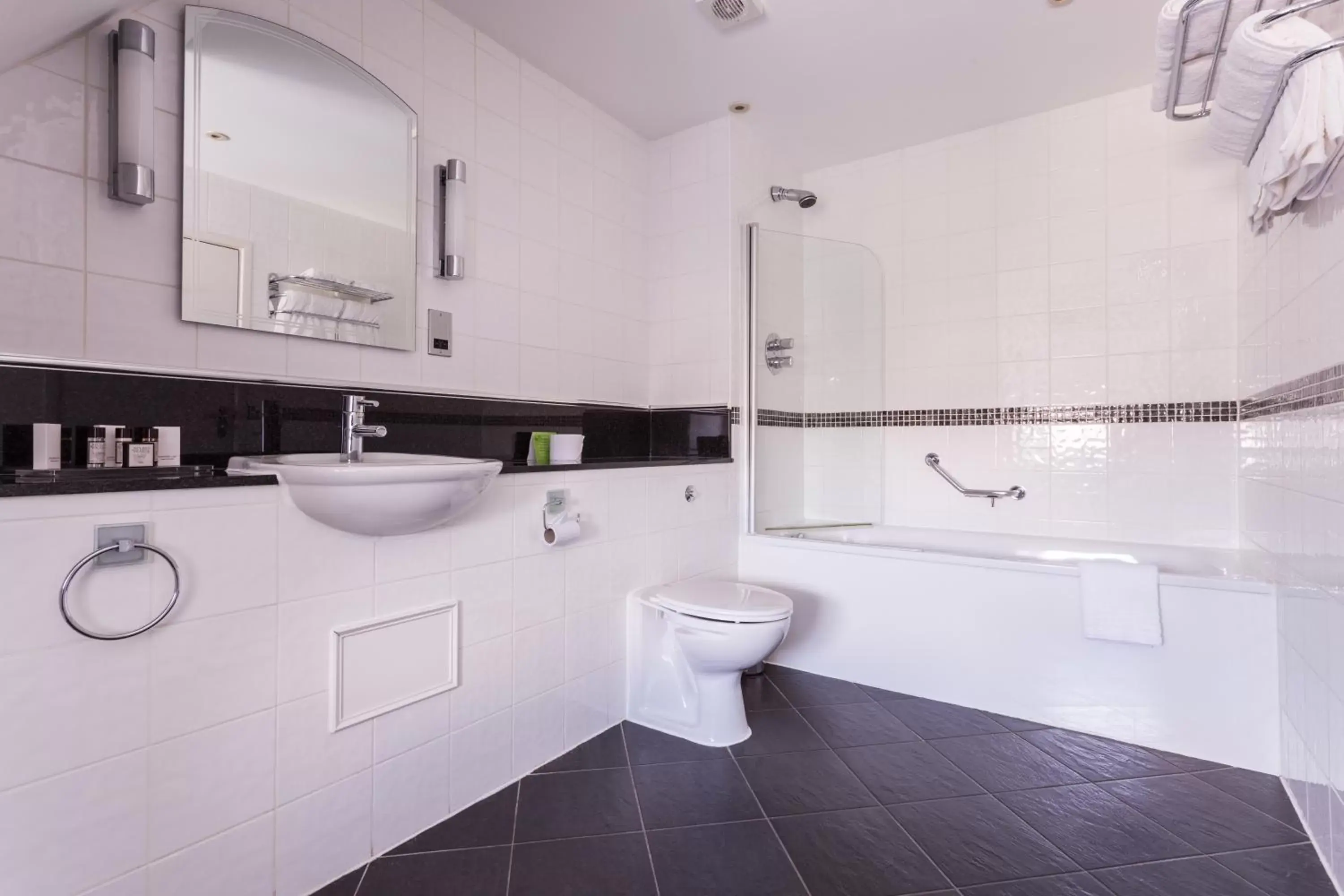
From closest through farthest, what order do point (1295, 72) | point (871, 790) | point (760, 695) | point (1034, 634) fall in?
point (1295, 72) → point (871, 790) → point (1034, 634) → point (760, 695)

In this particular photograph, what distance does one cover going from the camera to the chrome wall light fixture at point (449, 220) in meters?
2.12

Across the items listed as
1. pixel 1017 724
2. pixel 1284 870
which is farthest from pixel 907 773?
pixel 1284 870

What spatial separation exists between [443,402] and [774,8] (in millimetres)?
1682

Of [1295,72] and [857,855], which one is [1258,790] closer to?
[857,855]

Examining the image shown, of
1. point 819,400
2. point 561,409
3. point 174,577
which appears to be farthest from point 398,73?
point 819,400

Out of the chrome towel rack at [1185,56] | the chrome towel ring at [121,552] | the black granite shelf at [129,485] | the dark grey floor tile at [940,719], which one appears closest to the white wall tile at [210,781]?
the chrome towel ring at [121,552]

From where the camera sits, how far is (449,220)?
2.12 meters

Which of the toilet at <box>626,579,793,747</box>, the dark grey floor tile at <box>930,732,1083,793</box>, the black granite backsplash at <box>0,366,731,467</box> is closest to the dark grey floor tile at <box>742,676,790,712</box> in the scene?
the toilet at <box>626,579,793,747</box>

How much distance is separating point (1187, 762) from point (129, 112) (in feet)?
10.3

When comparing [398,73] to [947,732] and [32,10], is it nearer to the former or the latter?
[32,10]

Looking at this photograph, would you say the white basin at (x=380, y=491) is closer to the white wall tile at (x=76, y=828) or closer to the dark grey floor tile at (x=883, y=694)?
the white wall tile at (x=76, y=828)

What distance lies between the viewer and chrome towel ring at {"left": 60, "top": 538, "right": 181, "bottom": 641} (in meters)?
0.97

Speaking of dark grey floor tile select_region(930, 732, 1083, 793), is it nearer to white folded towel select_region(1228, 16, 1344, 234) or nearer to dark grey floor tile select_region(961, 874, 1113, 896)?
dark grey floor tile select_region(961, 874, 1113, 896)

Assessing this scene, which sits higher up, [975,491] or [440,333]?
[440,333]
